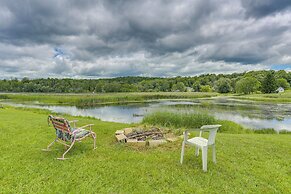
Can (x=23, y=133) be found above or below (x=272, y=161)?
above

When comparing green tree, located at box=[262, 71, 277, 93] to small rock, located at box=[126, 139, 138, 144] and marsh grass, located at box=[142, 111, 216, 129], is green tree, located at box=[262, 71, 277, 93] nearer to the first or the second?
marsh grass, located at box=[142, 111, 216, 129]

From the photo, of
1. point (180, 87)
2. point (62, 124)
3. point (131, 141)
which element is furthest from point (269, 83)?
point (62, 124)

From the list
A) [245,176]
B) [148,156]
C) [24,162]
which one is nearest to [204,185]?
[245,176]

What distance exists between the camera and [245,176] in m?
3.70

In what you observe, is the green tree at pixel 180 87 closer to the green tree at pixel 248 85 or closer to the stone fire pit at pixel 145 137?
the green tree at pixel 248 85

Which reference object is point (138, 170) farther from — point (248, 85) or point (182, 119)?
point (248, 85)

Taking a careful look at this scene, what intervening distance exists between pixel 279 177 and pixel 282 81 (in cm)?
8464

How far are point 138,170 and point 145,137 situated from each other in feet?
7.19

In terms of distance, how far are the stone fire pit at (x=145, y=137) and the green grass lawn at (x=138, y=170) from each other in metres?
0.27

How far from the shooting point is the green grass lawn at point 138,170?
10.7ft

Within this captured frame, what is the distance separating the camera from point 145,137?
605cm

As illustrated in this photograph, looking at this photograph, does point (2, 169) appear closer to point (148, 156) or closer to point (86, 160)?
point (86, 160)

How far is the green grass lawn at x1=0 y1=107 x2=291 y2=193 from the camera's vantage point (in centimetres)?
325

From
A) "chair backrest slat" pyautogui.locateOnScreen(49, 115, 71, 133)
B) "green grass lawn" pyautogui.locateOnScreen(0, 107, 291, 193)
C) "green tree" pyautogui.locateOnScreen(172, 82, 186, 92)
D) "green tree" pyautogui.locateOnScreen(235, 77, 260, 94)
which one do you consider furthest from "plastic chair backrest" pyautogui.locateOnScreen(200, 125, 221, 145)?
"green tree" pyautogui.locateOnScreen(172, 82, 186, 92)
